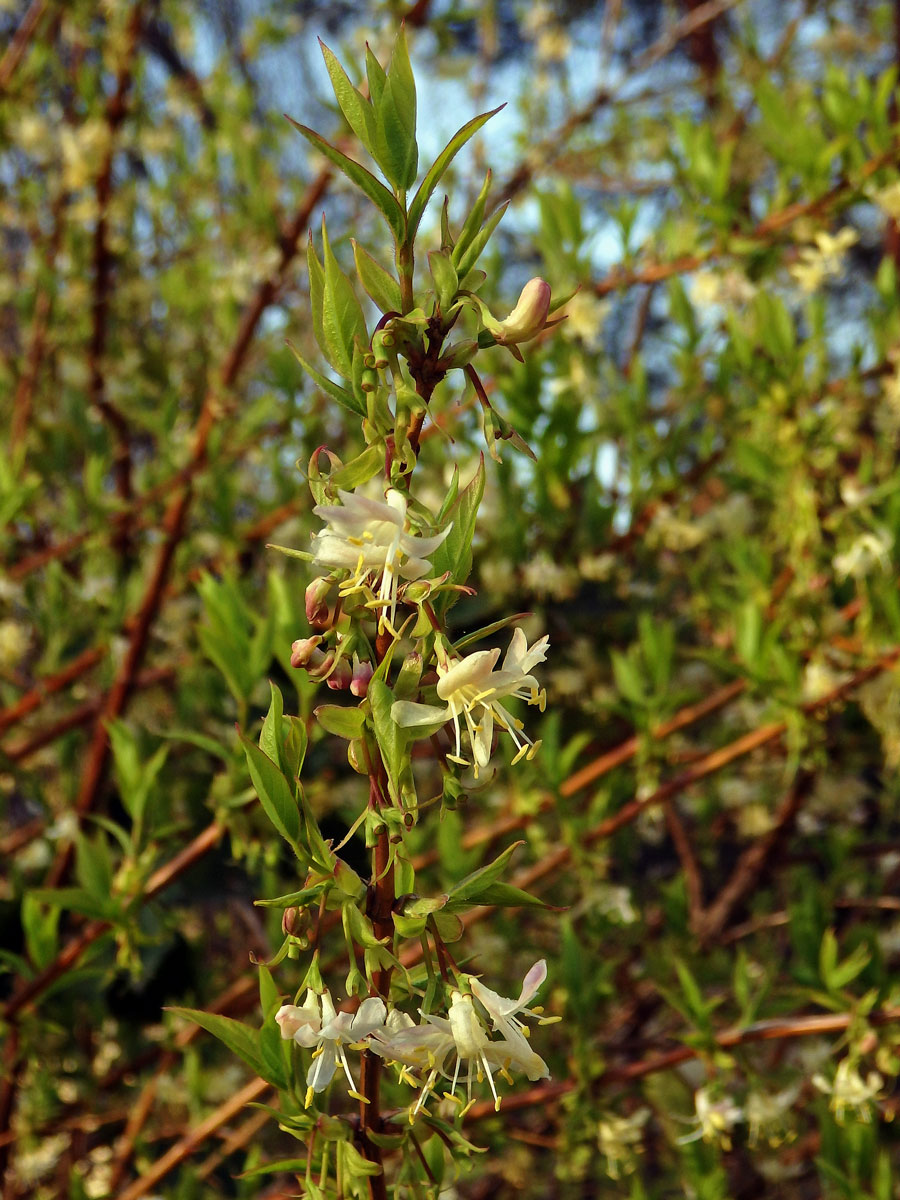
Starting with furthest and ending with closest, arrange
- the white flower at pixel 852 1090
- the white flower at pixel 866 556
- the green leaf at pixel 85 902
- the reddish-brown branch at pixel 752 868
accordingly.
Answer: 1. the reddish-brown branch at pixel 752 868
2. the white flower at pixel 866 556
3. the white flower at pixel 852 1090
4. the green leaf at pixel 85 902

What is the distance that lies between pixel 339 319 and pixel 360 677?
18cm

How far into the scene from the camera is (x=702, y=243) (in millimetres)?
1579

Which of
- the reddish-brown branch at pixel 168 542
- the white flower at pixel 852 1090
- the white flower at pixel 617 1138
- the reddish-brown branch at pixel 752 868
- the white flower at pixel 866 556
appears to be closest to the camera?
the white flower at pixel 852 1090

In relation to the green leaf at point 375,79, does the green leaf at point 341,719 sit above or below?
below

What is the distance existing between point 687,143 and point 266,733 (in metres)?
1.31

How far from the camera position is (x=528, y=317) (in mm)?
542

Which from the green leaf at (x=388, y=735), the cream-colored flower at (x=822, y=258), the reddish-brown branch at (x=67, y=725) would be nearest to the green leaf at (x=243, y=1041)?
the green leaf at (x=388, y=735)

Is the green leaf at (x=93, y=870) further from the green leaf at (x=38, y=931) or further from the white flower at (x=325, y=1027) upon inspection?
the white flower at (x=325, y=1027)

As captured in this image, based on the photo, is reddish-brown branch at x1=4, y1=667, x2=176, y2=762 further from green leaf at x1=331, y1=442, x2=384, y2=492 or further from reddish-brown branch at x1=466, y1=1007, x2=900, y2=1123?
green leaf at x1=331, y1=442, x2=384, y2=492

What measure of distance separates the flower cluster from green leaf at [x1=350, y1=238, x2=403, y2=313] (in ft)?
1.07

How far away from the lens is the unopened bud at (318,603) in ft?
1.69

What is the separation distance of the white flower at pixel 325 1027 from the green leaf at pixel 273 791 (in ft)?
0.23

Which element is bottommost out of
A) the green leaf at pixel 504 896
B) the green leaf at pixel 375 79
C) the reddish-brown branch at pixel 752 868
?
the reddish-brown branch at pixel 752 868

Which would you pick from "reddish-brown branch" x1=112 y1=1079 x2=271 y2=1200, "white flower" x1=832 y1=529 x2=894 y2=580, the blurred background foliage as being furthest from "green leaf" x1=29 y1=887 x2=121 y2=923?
"white flower" x1=832 y1=529 x2=894 y2=580
